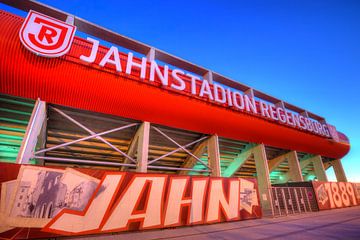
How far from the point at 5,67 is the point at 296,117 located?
69.4ft

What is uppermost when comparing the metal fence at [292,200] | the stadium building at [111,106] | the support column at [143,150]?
the stadium building at [111,106]

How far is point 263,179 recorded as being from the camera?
1473cm

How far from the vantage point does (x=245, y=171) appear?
65.7 ft

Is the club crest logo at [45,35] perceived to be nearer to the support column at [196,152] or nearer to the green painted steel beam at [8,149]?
the green painted steel beam at [8,149]

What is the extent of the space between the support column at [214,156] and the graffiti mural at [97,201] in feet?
6.05

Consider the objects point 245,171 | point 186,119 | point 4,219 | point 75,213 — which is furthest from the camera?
point 245,171

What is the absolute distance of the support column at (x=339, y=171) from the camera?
76.8 feet

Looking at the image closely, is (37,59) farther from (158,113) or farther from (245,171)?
(245,171)

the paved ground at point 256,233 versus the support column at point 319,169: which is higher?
the support column at point 319,169

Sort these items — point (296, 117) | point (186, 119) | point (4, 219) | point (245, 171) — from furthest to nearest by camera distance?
point (245, 171) → point (296, 117) → point (186, 119) → point (4, 219)

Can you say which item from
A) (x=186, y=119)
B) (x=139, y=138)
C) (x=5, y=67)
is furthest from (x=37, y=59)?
(x=186, y=119)

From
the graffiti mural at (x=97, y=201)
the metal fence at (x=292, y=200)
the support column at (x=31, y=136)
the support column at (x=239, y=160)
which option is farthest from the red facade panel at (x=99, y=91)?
the metal fence at (x=292, y=200)

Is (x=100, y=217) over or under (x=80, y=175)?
under

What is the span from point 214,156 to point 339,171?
22942mm
